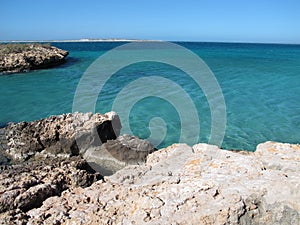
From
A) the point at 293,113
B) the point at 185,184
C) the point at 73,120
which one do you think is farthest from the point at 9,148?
the point at 293,113

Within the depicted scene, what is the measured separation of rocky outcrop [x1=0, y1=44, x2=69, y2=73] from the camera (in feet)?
95.4

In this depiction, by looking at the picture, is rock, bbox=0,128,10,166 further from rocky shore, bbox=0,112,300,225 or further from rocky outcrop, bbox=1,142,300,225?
rocky outcrop, bbox=1,142,300,225

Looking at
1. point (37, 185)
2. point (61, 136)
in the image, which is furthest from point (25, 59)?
point (37, 185)

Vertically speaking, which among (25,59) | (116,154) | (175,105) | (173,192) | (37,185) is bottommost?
(175,105)

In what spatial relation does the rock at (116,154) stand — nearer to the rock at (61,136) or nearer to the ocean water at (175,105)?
the rock at (61,136)

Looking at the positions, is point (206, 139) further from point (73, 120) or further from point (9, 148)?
point (9, 148)

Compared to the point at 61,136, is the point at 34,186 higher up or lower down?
higher up

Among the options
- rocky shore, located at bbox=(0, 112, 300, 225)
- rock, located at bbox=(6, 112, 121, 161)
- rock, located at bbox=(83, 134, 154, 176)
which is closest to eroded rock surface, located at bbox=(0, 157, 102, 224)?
rocky shore, located at bbox=(0, 112, 300, 225)

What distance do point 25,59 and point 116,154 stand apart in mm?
27487

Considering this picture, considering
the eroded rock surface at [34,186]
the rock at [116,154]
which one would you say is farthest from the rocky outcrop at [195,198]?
the rock at [116,154]

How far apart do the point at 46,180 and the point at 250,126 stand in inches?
373

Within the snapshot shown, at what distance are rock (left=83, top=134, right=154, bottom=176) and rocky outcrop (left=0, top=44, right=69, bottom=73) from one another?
1003 inches

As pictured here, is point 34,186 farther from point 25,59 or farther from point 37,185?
point 25,59

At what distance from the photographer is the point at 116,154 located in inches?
284
